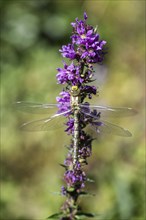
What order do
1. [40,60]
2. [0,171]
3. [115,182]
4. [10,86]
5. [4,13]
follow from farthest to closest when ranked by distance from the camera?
1. [4,13]
2. [40,60]
3. [10,86]
4. [0,171]
5. [115,182]

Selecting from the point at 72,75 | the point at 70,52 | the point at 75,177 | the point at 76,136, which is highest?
the point at 70,52

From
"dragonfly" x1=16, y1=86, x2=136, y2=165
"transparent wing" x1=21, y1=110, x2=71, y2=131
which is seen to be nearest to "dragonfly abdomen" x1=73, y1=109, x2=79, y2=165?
"dragonfly" x1=16, y1=86, x2=136, y2=165

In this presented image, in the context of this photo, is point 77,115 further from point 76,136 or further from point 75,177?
point 75,177

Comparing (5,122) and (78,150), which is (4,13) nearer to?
(5,122)

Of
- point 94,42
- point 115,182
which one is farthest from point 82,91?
point 115,182

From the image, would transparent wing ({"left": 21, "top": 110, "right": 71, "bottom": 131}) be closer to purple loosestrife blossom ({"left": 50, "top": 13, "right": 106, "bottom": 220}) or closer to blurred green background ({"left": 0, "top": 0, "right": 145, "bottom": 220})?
purple loosestrife blossom ({"left": 50, "top": 13, "right": 106, "bottom": 220})

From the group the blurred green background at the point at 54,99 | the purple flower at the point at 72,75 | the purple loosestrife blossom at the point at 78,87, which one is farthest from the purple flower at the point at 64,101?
the blurred green background at the point at 54,99

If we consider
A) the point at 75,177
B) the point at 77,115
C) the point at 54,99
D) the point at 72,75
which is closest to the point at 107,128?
the point at 77,115
